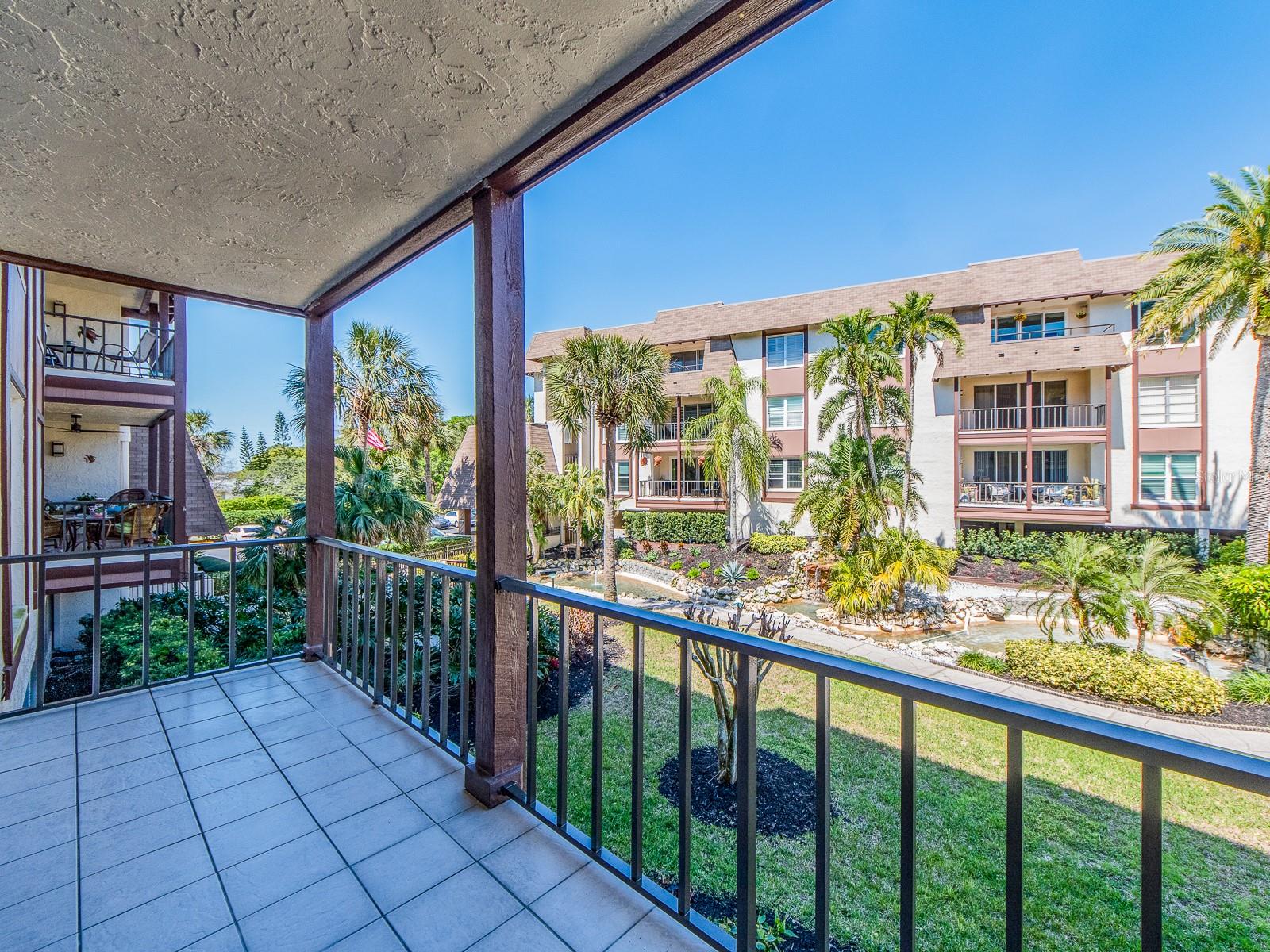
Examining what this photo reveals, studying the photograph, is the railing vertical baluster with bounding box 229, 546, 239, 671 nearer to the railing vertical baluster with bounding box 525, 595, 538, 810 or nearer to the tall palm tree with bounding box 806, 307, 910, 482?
the railing vertical baluster with bounding box 525, 595, 538, 810

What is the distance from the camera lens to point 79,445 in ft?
27.1

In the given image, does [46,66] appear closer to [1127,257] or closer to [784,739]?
[784,739]

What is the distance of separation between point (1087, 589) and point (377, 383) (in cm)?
1787

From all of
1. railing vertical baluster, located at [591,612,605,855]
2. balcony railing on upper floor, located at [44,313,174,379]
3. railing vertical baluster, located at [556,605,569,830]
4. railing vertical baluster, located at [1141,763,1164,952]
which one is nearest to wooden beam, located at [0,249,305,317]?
railing vertical baluster, located at [556,605,569,830]

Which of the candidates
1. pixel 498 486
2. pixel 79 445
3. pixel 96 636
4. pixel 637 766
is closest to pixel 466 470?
pixel 79 445

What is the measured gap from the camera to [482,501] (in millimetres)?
2133

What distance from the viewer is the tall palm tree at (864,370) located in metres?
11.5

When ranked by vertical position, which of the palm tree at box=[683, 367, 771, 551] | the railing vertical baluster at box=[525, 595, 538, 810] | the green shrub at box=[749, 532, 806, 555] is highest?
the palm tree at box=[683, 367, 771, 551]

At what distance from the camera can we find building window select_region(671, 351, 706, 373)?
17.7 m

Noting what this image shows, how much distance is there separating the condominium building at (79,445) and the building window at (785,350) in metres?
14.3

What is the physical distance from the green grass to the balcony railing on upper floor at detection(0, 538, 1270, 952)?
3cm

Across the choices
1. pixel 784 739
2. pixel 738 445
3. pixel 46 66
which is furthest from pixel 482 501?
pixel 738 445

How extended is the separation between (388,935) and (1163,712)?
838cm

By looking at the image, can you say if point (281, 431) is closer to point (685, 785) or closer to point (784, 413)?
point (784, 413)
